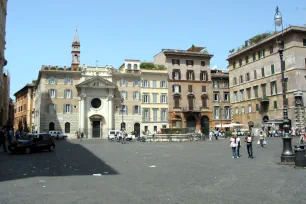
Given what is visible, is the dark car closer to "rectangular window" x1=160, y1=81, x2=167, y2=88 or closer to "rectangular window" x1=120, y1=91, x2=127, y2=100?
"rectangular window" x1=120, y1=91, x2=127, y2=100

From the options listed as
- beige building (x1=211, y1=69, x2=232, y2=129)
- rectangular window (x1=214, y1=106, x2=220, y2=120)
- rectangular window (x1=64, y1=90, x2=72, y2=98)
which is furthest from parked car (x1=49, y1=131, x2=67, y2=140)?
rectangular window (x1=214, y1=106, x2=220, y2=120)

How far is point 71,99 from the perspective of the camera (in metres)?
55.7

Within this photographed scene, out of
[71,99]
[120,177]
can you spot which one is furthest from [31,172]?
[71,99]

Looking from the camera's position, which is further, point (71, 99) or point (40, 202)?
point (71, 99)

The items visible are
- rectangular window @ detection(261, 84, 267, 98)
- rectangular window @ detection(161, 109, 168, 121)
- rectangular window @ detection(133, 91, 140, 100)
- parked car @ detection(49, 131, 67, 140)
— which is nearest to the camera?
parked car @ detection(49, 131, 67, 140)

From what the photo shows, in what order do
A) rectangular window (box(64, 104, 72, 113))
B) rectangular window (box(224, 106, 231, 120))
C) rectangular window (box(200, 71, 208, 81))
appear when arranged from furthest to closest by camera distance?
1. rectangular window (box(224, 106, 231, 120))
2. rectangular window (box(200, 71, 208, 81))
3. rectangular window (box(64, 104, 72, 113))

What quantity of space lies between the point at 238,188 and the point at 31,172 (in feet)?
24.8

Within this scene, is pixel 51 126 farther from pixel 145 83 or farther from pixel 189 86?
pixel 189 86

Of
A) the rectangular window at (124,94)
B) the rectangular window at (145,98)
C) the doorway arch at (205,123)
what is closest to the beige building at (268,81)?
the doorway arch at (205,123)

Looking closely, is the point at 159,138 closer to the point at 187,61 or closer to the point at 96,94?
the point at 96,94

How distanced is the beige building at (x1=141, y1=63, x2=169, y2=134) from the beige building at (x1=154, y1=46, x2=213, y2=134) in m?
1.15

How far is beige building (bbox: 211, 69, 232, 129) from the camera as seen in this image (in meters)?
64.4

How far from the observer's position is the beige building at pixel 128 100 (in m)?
57.9

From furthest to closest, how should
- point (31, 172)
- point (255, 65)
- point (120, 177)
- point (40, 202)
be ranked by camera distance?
point (255, 65), point (31, 172), point (120, 177), point (40, 202)
